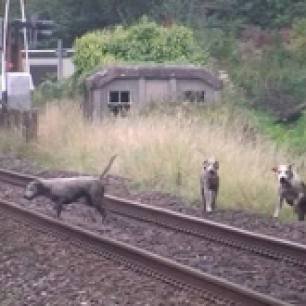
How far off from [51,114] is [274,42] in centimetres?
1459

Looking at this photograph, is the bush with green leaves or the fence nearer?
the fence

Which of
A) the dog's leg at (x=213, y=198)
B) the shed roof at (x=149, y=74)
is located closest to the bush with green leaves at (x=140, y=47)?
the shed roof at (x=149, y=74)

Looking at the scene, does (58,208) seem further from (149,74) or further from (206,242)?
(149,74)

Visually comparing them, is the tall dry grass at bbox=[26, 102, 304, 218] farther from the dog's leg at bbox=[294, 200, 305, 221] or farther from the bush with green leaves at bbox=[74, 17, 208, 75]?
the bush with green leaves at bbox=[74, 17, 208, 75]

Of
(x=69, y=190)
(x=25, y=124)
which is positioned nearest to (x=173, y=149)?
(x=69, y=190)

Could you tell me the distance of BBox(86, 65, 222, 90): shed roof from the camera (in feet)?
85.3

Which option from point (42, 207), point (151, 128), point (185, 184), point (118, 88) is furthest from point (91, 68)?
point (42, 207)

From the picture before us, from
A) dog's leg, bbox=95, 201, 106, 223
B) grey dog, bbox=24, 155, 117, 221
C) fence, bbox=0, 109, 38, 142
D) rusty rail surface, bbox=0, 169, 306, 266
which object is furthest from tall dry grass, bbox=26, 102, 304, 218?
grey dog, bbox=24, 155, 117, 221

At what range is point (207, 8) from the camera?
4703cm

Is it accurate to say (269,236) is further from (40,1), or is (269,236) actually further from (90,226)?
(40,1)

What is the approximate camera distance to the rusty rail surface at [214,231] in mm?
11117

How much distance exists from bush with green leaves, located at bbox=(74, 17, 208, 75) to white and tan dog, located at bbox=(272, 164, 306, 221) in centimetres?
1642

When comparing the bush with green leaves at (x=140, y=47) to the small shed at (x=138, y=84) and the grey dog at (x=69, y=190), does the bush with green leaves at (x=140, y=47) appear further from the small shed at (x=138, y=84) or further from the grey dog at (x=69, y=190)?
the grey dog at (x=69, y=190)

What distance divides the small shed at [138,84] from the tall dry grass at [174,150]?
6.20 ft
